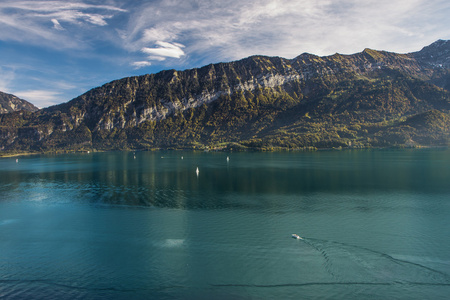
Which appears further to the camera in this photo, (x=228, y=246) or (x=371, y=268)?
(x=228, y=246)

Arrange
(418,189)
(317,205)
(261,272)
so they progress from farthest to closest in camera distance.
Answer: (418,189)
(317,205)
(261,272)

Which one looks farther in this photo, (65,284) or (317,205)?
(317,205)

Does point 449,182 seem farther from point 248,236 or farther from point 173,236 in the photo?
point 173,236

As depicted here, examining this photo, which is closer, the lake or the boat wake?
the lake

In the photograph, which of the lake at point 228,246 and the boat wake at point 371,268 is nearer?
the lake at point 228,246

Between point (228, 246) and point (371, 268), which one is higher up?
point (228, 246)

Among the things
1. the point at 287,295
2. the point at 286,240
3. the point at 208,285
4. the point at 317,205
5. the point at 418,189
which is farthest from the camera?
the point at 418,189

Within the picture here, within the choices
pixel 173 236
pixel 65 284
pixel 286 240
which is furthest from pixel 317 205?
pixel 65 284
